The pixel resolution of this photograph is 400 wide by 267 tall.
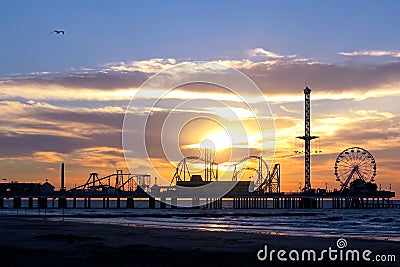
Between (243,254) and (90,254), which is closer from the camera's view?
(90,254)

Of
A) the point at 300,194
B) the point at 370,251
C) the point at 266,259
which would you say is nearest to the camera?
the point at 266,259

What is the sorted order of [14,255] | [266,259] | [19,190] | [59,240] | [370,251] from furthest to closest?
[19,190] → [59,240] → [370,251] → [266,259] → [14,255]

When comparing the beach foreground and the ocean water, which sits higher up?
the beach foreground

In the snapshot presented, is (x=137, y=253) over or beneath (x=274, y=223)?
over

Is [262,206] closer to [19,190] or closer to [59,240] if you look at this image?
[19,190]

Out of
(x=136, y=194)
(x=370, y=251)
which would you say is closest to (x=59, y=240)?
(x=370, y=251)

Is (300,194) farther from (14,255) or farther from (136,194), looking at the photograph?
(14,255)

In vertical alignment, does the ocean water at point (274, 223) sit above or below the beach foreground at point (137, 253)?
below

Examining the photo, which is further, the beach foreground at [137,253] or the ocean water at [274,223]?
the ocean water at [274,223]

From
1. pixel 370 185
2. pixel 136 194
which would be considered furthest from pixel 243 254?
pixel 370 185

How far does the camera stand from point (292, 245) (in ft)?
101

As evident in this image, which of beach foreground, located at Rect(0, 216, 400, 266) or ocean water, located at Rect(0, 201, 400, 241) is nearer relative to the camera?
beach foreground, located at Rect(0, 216, 400, 266)

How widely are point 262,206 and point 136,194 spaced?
3956 cm

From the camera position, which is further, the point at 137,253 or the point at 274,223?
the point at 274,223
